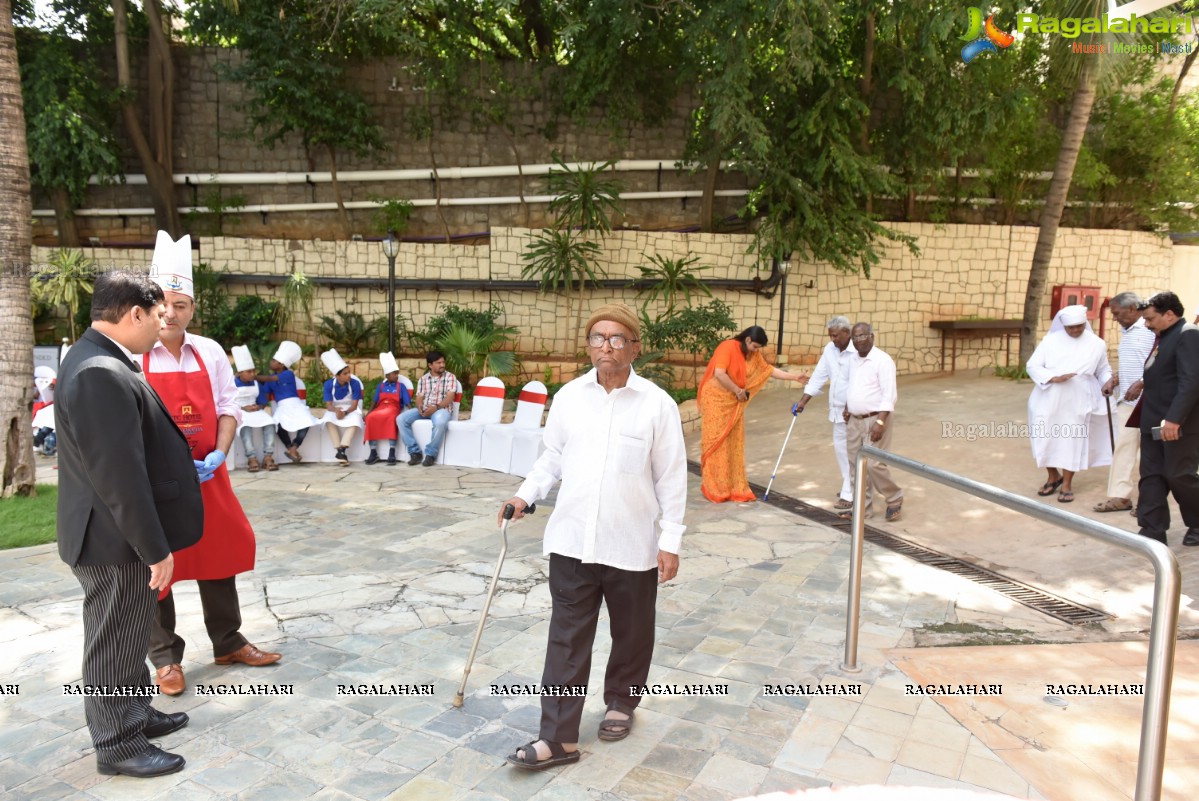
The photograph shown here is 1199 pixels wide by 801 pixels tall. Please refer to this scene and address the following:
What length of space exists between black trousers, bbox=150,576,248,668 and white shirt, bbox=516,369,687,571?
1661mm

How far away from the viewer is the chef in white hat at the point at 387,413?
934cm

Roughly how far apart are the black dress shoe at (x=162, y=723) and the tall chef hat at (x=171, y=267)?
177 centimetres

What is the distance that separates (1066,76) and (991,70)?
127 cm

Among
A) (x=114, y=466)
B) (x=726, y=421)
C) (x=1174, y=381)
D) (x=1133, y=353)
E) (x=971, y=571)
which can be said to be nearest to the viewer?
(x=114, y=466)

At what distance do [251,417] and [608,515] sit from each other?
6773mm

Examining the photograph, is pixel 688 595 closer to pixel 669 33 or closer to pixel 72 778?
pixel 72 778

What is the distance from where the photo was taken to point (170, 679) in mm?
3605

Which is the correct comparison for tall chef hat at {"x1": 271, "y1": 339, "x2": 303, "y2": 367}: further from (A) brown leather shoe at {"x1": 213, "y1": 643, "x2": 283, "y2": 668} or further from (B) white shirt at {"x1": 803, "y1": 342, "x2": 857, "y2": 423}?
(A) brown leather shoe at {"x1": 213, "y1": 643, "x2": 283, "y2": 668}

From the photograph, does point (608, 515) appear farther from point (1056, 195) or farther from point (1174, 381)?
point (1056, 195)

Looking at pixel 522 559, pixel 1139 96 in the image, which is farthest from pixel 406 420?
pixel 1139 96

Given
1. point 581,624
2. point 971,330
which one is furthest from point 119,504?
point 971,330

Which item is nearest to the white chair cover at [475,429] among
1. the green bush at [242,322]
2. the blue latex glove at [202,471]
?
the green bush at [242,322]

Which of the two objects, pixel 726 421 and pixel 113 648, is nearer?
pixel 113 648

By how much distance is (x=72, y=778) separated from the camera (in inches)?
117
